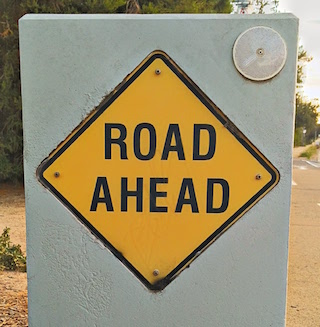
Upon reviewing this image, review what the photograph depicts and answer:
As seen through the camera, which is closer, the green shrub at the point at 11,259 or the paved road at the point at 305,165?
the green shrub at the point at 11,259

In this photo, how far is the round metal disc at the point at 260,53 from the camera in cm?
153

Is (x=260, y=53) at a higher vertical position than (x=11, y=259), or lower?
higher

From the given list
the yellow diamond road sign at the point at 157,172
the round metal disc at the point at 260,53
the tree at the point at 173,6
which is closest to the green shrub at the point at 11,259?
the yellow diamond road sign at the point at 157,172

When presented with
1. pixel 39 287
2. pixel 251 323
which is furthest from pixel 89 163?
pixel 251 323

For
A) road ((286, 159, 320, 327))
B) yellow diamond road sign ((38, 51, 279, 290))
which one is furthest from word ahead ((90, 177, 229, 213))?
road ((286, 159, 320, 327))

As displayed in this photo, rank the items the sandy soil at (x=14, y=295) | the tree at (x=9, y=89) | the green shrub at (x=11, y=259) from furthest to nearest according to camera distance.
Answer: the tree at (x=9, y=89) → the green shrub at (x=11, y=259) → the sandy soil at (x=14, y=295)

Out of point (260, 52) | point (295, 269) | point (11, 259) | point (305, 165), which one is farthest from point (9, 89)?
point (305, 165)

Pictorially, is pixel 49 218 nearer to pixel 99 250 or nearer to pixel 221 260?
pixel 99 250

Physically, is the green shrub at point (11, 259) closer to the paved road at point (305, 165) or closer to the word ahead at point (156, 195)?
the word ahead at point (156, 195)

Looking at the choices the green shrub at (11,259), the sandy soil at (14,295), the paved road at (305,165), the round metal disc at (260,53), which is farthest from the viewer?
the paved road at (305,165)

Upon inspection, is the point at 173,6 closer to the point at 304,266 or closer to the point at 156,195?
the point at 304,266

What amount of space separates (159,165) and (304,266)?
4.45 metres

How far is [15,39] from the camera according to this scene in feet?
30.1

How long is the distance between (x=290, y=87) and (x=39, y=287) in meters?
1.15
